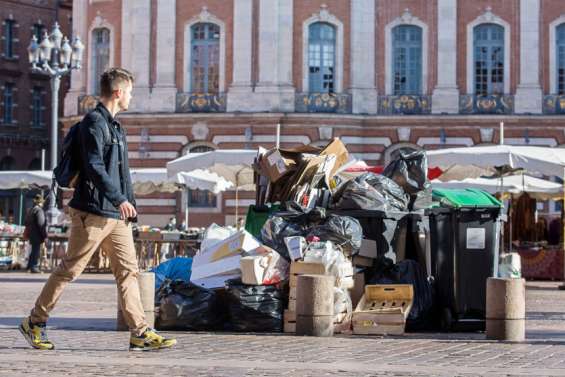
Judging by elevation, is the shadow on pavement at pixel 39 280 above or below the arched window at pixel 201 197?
below

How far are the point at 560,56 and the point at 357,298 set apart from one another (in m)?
29.3

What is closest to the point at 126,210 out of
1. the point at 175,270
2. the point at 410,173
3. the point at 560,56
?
the point at 175,270

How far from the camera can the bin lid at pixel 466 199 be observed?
13555 mm

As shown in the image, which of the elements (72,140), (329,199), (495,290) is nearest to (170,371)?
(72,140)

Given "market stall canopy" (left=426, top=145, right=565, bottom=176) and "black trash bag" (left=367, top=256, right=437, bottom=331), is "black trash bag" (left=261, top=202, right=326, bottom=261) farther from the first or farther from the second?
"market stall canopy" (left=426, top=145, right=565, bottom=176)

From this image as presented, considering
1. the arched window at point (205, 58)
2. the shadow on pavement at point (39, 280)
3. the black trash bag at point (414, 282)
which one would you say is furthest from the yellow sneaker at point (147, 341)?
the arched window at point (205, 58)

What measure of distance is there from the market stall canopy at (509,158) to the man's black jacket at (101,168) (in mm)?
13316

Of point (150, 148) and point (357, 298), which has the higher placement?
point (150, 148)

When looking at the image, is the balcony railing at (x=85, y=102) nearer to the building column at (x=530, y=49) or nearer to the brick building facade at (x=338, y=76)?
the brick building facade at (x=338, y=76)

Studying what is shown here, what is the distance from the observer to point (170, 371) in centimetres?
903

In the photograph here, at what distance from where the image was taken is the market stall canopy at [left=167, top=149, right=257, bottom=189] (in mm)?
25938

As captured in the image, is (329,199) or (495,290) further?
(329,199)

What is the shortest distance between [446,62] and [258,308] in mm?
29209

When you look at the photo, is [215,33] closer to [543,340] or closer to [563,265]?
[563,265]
